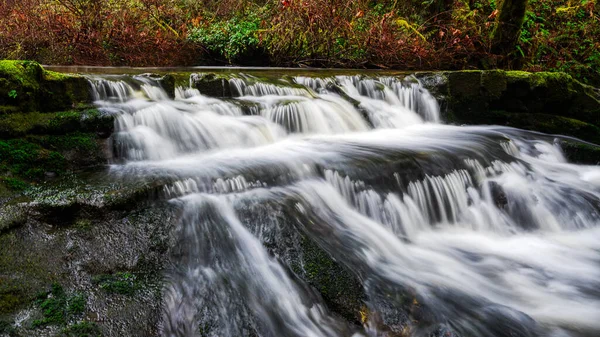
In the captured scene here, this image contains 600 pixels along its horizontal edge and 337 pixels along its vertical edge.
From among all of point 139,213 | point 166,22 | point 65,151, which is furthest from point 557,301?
point 166,22

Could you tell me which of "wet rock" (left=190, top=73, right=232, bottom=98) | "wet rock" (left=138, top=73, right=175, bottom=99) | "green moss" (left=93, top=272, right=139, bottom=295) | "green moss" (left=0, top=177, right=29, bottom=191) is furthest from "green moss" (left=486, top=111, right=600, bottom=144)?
"green moss" (left=0, top=177, right=29, bottom=191)

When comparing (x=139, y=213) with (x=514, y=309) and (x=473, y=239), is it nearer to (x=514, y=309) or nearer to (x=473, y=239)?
(x=514, y=309)

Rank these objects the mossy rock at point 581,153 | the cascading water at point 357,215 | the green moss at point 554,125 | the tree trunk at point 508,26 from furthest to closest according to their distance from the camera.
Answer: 1. the tree trunk at point 508,26
2. the green moss at point 554,125
3. the mossy rock at point 581,153
4. the cascading water at point 357,215

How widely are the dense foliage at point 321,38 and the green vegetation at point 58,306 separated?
29.2 ft

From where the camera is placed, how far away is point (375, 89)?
7688 mm

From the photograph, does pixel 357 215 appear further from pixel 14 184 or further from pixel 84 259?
pixel 14 184

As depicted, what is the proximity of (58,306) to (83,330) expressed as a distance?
10.0 inches

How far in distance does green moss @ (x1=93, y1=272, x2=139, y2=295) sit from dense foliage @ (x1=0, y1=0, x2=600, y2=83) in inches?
341

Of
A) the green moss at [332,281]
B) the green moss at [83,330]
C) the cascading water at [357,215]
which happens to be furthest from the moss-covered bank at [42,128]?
the green moss at [332,281]

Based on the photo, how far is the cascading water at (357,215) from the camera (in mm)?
2811

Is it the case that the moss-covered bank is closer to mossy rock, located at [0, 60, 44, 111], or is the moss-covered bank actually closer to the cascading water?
mossy rock, located at [0, 60, 44, 111]

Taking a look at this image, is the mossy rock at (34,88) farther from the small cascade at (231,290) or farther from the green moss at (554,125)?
the green moss at (554,125)

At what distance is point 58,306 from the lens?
7.68 feet

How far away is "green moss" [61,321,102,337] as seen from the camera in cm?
220
